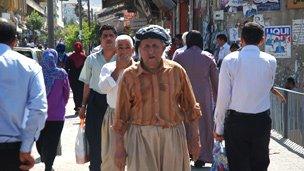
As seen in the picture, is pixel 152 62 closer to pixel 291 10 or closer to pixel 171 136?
pixel 171 136

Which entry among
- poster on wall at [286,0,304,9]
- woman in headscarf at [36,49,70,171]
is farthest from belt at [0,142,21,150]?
poster on wall at [286,0,304,9]

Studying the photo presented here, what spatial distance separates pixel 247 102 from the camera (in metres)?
5.75

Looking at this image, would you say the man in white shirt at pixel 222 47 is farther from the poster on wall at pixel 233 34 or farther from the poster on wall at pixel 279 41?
the poster on wall at pixel 233 34

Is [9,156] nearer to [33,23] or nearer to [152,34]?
[152,34]

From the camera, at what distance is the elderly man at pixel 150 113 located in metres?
4.70

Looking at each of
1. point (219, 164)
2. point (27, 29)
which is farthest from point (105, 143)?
point (27, 29)

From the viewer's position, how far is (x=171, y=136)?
15.6ft

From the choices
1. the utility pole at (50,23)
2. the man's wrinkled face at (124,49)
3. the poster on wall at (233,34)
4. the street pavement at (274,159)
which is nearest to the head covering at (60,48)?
the poster on wall at (233,34)

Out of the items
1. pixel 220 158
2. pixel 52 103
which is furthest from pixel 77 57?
pixel 220 158

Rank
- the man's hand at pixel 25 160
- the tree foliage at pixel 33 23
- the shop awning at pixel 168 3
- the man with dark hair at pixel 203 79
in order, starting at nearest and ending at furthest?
the man's hand at pixel 25 160 → the man with dark hair at pixel 203 79 → the shop awning at pixel 168 3 → the tree foliage at pixel 33 23

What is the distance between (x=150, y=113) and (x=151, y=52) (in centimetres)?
45

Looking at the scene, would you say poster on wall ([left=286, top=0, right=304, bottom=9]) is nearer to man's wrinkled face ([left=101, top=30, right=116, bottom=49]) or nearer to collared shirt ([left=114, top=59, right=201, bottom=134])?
man's wrinkled face ([left=101, top=30, right=116, bottom=49])

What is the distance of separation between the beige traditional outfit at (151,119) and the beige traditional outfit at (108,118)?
4.93 ft

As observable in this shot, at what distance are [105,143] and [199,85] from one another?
6.84 ft
